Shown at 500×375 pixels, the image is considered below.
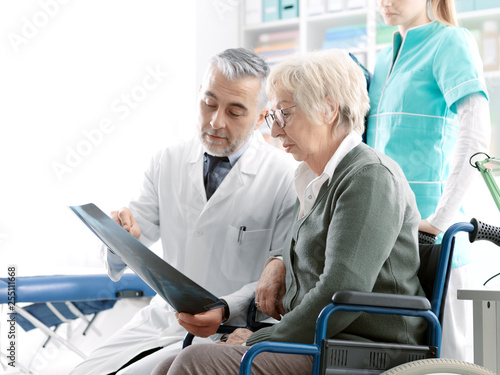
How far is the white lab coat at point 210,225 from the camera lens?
1607 mm

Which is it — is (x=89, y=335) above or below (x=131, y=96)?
below

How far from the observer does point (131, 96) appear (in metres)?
3.67

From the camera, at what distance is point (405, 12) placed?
5.66 ft

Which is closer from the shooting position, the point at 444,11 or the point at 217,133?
the point at 217,133

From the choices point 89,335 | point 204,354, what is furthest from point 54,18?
point 204,354

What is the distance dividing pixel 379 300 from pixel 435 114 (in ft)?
2.66

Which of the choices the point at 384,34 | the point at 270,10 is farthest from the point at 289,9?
the point at 384,34

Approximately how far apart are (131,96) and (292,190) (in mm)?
2255

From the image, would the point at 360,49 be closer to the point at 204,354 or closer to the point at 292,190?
the point at 292,190

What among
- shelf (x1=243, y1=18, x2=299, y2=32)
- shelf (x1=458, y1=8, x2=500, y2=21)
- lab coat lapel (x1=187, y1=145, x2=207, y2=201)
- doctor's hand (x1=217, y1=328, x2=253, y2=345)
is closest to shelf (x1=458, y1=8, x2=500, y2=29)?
shelf (x1=458, y1=8, x2=500, y2=21)

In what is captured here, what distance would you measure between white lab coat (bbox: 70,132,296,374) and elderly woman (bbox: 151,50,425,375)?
0.73 feet

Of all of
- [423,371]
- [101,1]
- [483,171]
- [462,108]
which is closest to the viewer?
[423,371]

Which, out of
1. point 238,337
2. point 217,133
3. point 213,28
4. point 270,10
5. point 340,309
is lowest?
point 238,337

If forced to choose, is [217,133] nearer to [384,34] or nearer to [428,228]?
[428,228]
